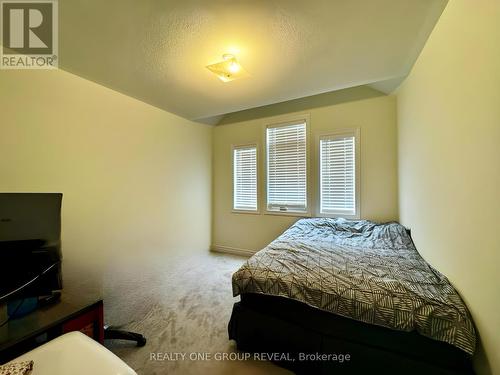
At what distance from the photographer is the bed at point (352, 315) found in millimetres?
1148

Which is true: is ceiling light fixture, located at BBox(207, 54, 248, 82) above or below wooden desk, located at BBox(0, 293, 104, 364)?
above

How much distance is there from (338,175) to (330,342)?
250 centimetres

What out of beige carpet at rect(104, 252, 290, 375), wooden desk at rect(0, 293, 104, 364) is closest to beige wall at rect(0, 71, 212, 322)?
beige carpet at rect(104, 252, 290, 375)

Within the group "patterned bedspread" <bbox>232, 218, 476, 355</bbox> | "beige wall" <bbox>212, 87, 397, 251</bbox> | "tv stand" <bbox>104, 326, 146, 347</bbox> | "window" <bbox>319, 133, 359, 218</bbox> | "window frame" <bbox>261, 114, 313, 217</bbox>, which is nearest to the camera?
"patterned bedspread" <bbox>232, 218, 476, 355</bbox>

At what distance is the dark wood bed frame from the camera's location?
1.16m

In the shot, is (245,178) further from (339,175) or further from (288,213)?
(339,175)

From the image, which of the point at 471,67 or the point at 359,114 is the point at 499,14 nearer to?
the point at 471,67

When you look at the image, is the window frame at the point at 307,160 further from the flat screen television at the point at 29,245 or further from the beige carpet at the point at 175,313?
the flat screen television at the point at 29,245

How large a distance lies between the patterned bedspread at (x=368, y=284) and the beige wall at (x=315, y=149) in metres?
0.99

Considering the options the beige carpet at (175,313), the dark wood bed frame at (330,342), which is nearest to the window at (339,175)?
the beige carpet at (175,313)

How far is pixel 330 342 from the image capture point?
135 centimetres

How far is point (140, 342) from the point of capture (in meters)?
1.74

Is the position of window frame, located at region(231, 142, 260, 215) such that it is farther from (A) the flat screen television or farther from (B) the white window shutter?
(A) the flat screen television

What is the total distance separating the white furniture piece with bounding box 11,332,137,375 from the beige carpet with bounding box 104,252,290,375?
0.79 m
